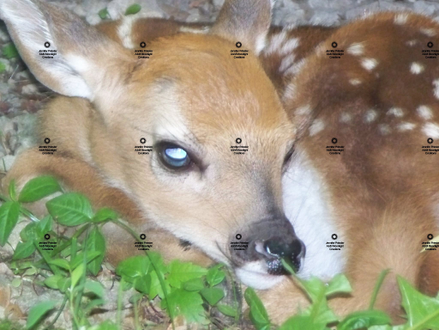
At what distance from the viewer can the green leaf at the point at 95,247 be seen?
3463mm

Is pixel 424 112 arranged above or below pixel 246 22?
below

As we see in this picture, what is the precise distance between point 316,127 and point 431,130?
47 cm

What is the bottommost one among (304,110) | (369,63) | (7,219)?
(7,219)

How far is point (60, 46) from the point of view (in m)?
3.45

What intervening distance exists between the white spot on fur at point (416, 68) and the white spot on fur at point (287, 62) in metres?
0.61

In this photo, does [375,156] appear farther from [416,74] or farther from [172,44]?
[172,44]

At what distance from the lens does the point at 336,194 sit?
11.3 ft

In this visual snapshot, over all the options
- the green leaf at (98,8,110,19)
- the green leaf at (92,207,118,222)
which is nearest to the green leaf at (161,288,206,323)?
the green leaf at (92,207,118,222)

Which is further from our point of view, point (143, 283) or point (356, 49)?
point (356, 49)

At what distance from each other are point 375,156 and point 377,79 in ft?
1.31

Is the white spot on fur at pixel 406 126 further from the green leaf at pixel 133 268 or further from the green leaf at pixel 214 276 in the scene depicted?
the green leaf at pixel 133 268

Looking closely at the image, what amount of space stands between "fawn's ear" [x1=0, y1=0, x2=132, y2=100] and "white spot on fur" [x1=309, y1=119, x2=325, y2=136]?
0.83 metres

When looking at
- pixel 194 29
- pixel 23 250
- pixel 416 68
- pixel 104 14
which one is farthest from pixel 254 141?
pixel 104 14

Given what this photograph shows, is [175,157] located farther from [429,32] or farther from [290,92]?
[429,32]
